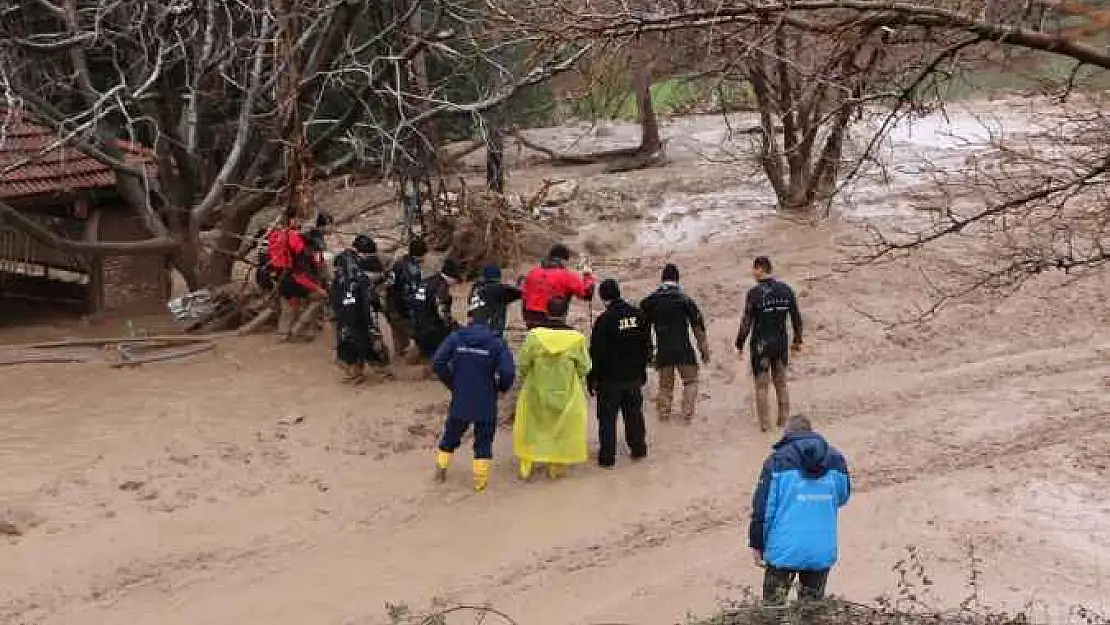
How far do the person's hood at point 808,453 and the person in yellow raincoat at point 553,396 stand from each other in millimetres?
3143

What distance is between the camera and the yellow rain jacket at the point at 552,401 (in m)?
9.68

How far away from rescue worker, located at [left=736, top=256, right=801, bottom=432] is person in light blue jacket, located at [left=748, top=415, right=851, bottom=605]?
12.1 ft

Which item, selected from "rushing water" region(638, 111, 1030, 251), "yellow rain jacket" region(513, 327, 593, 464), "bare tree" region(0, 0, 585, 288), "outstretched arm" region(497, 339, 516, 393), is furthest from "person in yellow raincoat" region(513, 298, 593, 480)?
"rushing water" region(638, 111, 1030, 251)

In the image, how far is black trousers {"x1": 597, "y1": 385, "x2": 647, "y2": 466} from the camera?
10.1m

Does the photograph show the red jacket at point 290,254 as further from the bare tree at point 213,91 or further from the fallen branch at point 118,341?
the fallen branch at point 118,341

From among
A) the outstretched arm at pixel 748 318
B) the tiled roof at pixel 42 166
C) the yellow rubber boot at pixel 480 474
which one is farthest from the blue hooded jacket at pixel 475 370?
the tiled roof at pixel 42 166

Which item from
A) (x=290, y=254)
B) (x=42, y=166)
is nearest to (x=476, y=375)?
(x=290, y=254)

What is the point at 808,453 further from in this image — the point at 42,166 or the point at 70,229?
the point at 70,229

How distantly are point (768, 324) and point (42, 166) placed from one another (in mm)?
8775

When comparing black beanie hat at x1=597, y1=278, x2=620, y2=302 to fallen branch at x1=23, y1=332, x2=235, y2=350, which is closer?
black beanie hat at x1=597, y1=278, x2=620, y2=302

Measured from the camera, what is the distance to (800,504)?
22.0ft

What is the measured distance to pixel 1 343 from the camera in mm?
13648

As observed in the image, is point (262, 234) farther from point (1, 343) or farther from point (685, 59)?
point (685, 59)

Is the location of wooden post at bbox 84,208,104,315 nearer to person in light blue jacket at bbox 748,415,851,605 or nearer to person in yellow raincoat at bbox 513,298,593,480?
person in yellow raincoat at bbox 513,298,593,480
